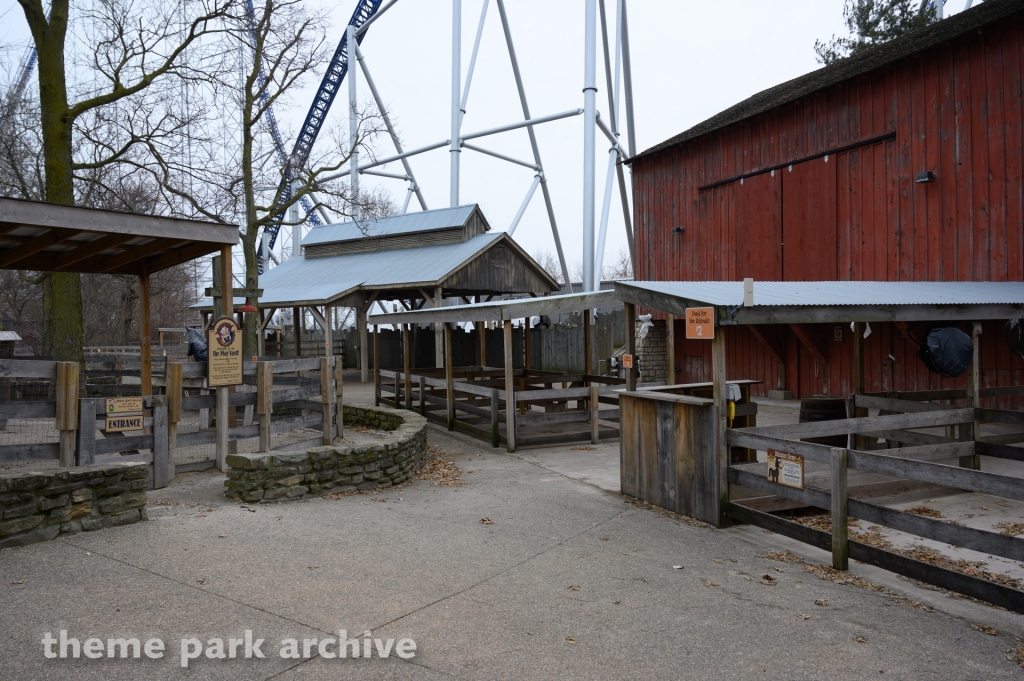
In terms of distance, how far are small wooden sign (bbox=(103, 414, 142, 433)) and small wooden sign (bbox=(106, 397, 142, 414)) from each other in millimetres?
64

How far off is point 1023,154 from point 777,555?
9.51 m

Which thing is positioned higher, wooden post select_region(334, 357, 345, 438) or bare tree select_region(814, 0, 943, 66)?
bare tree select_region(814, 0, 943, 66)

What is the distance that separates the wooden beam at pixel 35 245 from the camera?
8.38m

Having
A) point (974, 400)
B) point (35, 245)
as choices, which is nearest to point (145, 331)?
point (35, 245)

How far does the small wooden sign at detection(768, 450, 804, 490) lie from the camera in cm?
610

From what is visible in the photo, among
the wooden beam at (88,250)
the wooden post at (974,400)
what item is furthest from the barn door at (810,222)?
the wooden beam at (88,250)

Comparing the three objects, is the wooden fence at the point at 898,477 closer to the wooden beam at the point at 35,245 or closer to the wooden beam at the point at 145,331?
the wooden beam at the point at 35,245

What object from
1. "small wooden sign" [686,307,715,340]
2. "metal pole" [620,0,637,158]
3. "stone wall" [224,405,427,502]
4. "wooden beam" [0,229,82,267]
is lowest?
"stone wall" [224,405,427,502]

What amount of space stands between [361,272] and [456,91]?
31.4 feet

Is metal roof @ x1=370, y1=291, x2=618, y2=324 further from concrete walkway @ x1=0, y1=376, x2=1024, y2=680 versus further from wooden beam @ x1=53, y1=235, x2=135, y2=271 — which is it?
wooden beam @ x1=53, y1=235, x2=135, y2=271

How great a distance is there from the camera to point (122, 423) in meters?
7.71

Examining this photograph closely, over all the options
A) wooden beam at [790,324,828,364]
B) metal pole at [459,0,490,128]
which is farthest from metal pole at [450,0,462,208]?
wooden beam at [790,324,828,364]

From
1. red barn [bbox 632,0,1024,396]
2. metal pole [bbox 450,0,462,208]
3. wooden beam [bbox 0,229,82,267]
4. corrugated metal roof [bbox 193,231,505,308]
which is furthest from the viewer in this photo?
A: metal pole [bbox 450,0,462,208]

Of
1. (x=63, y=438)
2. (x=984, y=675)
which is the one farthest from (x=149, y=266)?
(x=984, y=675)
